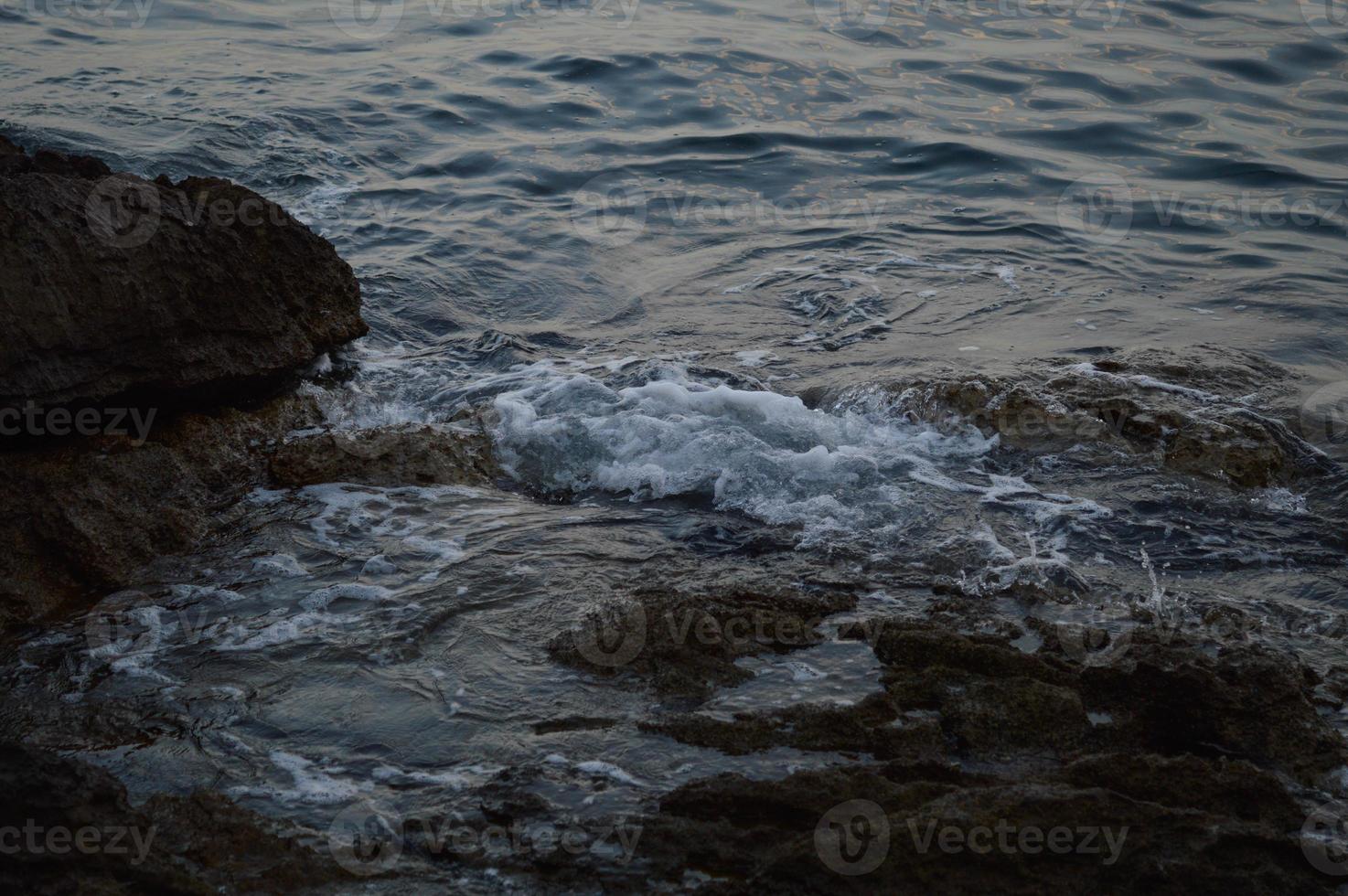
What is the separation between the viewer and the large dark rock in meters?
3.84

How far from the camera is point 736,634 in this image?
127 inches

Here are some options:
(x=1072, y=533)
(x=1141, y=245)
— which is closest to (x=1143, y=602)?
(x=1072, y=533)

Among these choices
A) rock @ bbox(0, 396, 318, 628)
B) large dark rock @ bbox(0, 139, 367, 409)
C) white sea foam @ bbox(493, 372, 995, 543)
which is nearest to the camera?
rock @ bbox(0, 396, 318, 628)

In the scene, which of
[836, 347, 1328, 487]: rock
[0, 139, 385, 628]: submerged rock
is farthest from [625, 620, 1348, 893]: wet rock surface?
[0, 139, 385, 628]: submerged rock

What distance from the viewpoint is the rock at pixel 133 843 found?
7.52ft

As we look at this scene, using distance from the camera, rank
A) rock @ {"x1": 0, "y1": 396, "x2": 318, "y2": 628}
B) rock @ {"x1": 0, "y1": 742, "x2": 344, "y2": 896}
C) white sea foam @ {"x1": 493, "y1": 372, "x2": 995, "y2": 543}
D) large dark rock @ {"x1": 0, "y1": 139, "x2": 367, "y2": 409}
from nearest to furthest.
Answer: rock @ {"x1": 0, "y1": 742, "x2": 344, "y2": 896}
rock @ {"x1": 0, "y1": 396, "x2": 318, "y2": 628}
large dark rock @ {"x1": 0, "y1": 139, "x2": 367, "y2": 409}
white sea foam @ {"x1": 493, "y1": 372, "x2": 995, "y2": 543}

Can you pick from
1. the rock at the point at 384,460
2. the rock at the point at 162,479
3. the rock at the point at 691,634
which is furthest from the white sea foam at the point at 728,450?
the rock at the point at 691,634

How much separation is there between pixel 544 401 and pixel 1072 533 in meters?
2.43

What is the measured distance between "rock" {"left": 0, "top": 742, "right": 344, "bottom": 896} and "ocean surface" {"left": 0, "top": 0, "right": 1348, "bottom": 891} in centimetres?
11

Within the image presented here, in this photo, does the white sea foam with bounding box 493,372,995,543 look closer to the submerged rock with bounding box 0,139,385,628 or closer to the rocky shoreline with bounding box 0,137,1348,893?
the rocky shoreline with bounding box 0,137,1348,893

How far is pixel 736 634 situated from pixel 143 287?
2.62m

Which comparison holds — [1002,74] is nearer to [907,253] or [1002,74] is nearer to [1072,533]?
[907,253]

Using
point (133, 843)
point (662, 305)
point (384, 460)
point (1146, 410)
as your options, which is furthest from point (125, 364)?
point (1146, 410)

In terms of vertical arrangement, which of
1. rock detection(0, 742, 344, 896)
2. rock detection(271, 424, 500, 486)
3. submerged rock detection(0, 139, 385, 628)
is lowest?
rock detection(0, 742, 344, 896)
